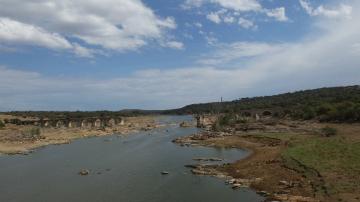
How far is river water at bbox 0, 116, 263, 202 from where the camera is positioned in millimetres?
42719

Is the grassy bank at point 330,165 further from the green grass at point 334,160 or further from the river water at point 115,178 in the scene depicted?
the river water at point 115,178

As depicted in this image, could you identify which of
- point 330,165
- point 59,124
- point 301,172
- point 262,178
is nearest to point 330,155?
point 330,165

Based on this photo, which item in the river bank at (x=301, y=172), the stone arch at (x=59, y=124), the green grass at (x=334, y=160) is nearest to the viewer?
the river bank at (x=301, y=172)

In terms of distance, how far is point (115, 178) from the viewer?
52.5m

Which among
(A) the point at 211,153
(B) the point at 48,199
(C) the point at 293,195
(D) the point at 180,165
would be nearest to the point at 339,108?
(A) the point at 211,153

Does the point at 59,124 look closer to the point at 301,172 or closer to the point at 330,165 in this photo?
the point at 301,172

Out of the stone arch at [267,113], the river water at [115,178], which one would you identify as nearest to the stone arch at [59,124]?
the stone arch at [267,113]

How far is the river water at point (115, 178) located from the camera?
42.7 metres

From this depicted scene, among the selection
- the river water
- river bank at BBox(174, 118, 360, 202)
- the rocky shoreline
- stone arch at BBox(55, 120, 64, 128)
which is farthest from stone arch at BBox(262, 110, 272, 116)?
river bank at BBox(174, 118, 360, 202)

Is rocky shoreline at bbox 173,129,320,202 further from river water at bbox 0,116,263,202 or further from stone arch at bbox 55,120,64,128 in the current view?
stone arch at bbox 55,120,64,128

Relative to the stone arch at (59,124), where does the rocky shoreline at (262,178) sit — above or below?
below

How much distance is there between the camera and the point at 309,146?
62781 millimetres

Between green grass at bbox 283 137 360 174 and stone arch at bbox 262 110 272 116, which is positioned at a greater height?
stone arch at bbox 262 110 272 116

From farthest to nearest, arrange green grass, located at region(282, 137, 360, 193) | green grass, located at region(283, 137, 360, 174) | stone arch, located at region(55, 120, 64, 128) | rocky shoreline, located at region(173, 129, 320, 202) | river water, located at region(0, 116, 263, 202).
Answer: stone arch, located at region(55, 120, 64, 128), green grass, located at region(283, 137, 360, 174), river water, located at region(0, 116, 263, 202), green grass, located at region(282, 137, 360, 193), rocky shoreline, located at region(173, 129, 320, 202)
